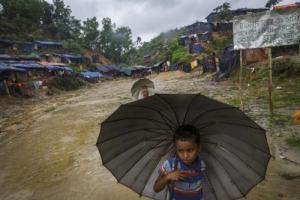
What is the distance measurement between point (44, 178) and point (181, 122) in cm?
572

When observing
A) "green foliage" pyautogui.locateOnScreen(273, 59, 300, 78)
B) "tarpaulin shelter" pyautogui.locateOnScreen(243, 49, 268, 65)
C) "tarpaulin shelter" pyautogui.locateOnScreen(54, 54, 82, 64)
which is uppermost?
"tarpaulin shelter" pyautogui.locateOnScreen(54, 54, 82, 64)

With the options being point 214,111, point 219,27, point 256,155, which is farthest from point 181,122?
point 219,27

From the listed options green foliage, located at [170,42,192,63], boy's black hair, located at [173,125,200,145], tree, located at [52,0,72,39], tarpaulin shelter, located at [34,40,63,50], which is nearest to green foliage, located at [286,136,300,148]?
boy's black hair, located at [173,125,200,145]

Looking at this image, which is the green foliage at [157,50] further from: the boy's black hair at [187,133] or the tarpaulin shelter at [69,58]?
the boy's black hair at [187,133]

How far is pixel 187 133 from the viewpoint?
99.5 inches

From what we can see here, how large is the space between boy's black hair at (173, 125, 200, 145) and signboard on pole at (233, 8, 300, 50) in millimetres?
6736

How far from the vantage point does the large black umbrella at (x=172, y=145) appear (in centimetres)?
253

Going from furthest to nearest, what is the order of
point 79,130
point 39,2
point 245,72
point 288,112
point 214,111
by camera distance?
point 39,2 → point 245,72 → point 79,130 → point 288,112 → point 214,111

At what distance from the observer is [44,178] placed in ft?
23.9

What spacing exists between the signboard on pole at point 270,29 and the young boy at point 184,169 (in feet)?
22.1

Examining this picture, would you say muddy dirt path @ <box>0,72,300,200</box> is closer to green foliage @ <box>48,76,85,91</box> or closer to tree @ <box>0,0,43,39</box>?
green foliage @ <box>48,76,85,91</box>

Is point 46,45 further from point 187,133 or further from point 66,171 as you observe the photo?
point 187,133

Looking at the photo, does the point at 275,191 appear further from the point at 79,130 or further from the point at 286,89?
the point at 286,89

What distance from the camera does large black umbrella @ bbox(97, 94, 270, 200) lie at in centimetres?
253
